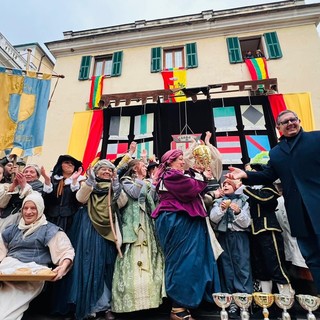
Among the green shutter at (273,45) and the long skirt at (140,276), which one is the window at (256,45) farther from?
the long skirt at (140,276)

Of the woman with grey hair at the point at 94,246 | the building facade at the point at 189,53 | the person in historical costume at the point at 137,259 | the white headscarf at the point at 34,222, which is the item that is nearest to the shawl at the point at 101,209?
the woman with grey hair at the point at 94,246

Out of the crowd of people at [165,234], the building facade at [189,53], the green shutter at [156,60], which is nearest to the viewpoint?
the crowd of people at [165,234]

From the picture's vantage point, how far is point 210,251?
7.78 feet

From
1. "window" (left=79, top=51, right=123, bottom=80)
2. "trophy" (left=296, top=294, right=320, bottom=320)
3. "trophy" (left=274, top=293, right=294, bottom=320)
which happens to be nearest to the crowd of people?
"trophy" (left=296, top=294, right=320, bottom=320)

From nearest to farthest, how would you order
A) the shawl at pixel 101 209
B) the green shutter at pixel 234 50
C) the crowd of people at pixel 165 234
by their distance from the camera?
the crowd of people at pixel 165 234, the shawl at pixel 101 209, the green shutter at pixel 234 50

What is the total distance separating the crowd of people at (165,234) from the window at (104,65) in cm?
770

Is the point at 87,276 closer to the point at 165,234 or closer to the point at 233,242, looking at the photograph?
the point at 165,234

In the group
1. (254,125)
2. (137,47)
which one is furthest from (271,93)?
(137,47)

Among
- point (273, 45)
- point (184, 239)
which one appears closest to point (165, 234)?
point (184, 239)

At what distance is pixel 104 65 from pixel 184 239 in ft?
31.1

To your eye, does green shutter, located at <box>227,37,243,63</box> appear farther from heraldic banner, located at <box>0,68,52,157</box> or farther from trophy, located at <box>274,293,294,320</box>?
trophy, located at <box>274,293,294,320</box>

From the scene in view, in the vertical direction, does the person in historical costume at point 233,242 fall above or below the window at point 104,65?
below

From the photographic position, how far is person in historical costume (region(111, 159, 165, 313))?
221 cm

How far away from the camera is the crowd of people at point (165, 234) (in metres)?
2.07
